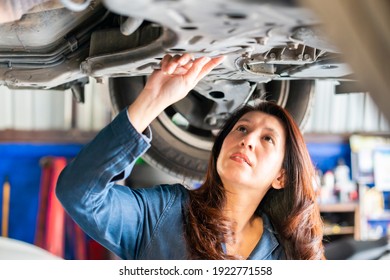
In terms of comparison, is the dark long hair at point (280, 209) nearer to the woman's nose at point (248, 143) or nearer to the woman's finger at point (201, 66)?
the woman's nose at point (248, 143)

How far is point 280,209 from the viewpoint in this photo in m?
1.25

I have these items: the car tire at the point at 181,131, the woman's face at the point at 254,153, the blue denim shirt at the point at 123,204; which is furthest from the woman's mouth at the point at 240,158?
the car tire at the point at 181,131

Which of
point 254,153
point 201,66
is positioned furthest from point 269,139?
point 201,66

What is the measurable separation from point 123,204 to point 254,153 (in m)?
0.27

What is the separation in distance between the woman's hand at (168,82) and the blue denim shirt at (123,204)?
0.03 meters

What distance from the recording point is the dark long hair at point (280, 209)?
1165 millimetres

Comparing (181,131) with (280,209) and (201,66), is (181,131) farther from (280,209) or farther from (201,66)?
(201,66)

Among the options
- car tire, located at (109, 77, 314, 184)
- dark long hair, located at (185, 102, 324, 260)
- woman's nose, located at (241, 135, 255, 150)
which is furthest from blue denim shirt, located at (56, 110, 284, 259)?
car tire, located at (109, 77, 314, 184)

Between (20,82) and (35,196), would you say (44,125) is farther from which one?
(20,82)

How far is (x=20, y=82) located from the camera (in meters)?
1.28

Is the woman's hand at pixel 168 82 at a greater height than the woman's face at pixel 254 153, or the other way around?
the woman's hand at pixel 168 82
